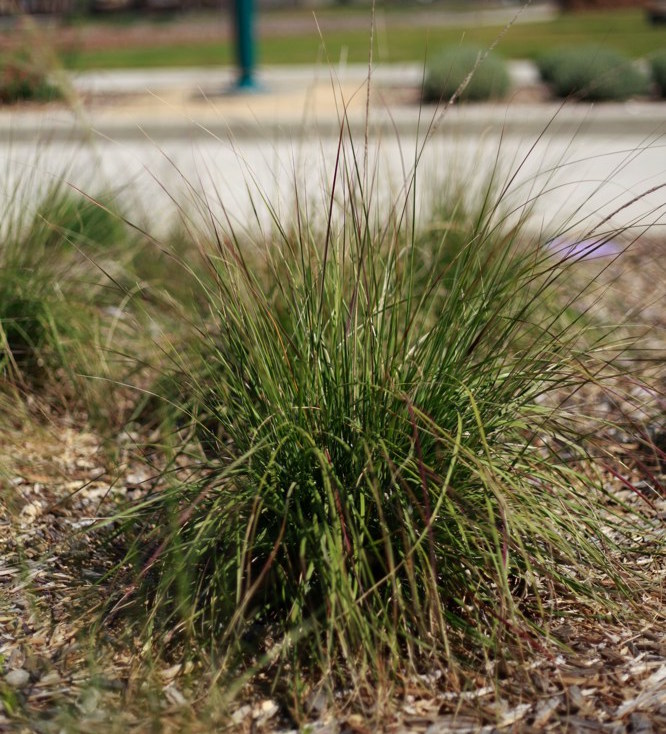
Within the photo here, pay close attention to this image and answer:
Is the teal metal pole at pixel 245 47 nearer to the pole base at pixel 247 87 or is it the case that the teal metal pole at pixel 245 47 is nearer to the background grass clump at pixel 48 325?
the pole base at pixel 247 87

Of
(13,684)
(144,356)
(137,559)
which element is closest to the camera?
(13,684)

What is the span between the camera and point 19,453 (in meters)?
3.33

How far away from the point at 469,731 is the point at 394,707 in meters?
0.18

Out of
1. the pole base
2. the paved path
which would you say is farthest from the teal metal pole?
the paved path

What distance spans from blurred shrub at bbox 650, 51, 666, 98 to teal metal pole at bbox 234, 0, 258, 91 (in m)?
4.57

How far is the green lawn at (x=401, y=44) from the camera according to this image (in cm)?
1739

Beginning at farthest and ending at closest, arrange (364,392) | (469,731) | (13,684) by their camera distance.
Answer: (364,392) < (13,684) < (469,731)

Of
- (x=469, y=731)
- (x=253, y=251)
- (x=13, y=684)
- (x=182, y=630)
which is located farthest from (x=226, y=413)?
(x=253, y=251)

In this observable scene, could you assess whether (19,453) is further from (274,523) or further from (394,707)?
(394,707)

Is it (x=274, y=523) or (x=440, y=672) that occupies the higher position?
(x=274, y=523)

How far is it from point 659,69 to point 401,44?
371 inches

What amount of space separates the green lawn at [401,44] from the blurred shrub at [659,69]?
4.17m

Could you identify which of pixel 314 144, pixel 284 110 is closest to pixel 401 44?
pixel 284 110

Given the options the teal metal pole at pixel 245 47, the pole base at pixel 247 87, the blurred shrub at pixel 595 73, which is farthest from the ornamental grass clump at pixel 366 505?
the teal metal pole at pixel 245 47
